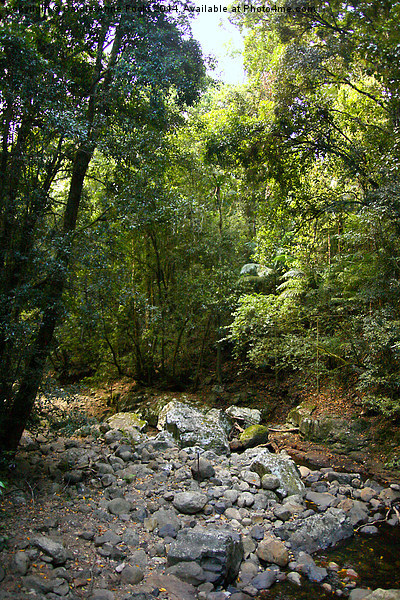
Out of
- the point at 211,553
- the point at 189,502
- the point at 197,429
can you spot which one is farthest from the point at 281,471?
the point at 211,553

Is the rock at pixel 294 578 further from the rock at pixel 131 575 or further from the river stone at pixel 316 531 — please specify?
the rock at pixel 131 575

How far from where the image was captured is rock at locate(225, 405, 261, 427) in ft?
32.6

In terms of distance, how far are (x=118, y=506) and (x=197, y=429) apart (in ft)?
9.84

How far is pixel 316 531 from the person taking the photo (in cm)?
479

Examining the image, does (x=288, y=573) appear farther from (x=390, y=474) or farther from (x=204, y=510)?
(x=390, y=474)

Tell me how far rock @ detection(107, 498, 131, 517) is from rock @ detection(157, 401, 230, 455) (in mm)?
2559

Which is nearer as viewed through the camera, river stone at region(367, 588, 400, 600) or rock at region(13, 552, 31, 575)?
rock at region(13, 552, 31, 575)

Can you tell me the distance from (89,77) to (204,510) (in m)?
6.76

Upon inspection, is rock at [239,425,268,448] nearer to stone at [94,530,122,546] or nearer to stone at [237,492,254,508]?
stone at [237,492,254,508]


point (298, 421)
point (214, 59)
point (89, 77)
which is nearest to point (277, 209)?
point (214, 59)

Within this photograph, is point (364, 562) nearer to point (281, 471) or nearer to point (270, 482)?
point (270, 482)

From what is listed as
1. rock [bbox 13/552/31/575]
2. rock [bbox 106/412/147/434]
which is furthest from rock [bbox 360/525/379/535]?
rock [bbox 106/412/147/434]

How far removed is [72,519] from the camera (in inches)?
181

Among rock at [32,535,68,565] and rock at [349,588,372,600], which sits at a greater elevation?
rock at [32,535,68,565]
